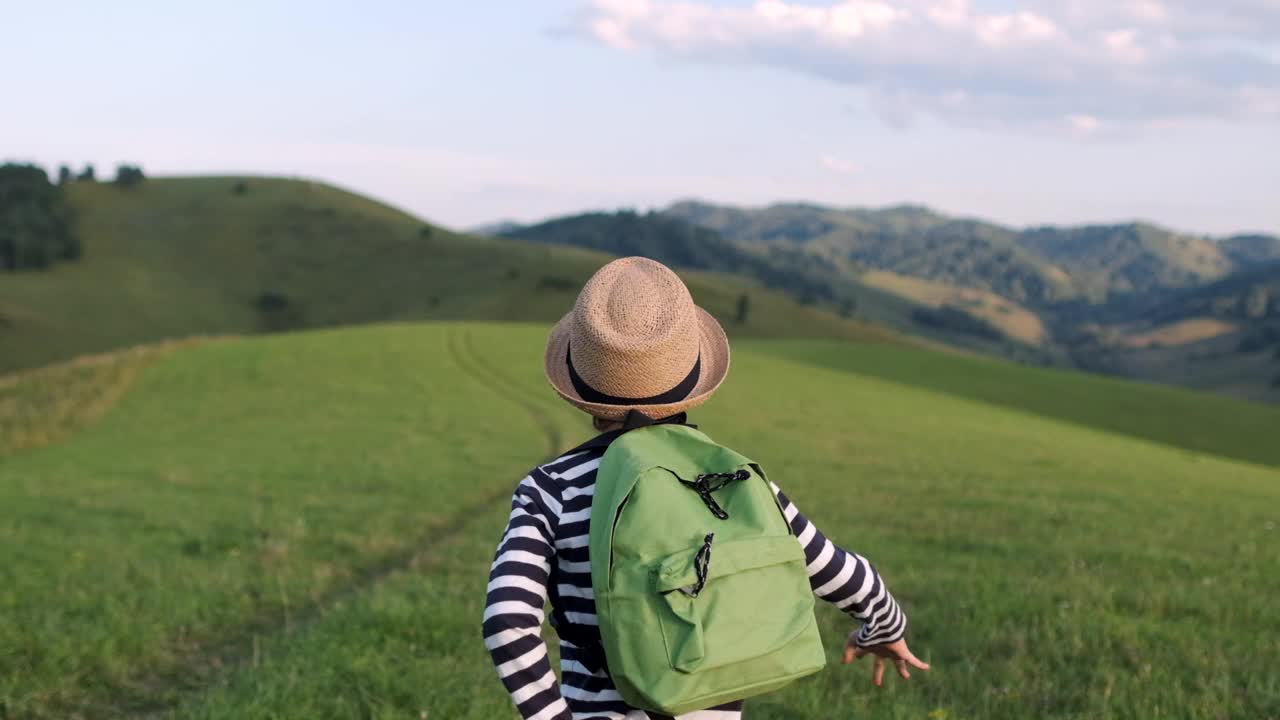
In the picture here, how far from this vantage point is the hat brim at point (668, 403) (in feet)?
9.55

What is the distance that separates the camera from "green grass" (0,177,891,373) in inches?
4235

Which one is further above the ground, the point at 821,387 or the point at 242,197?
the point at 242,197

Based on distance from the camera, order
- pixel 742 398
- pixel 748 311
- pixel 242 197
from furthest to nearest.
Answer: pixel 242 197 < pixel 748 311 < pixel 742 398

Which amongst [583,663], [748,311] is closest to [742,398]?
[583,663]

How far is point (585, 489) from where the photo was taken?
287 centimetres

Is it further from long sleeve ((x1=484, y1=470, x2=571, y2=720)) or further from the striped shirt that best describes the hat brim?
long sleeve ((x1=484, y1=470, x2=571, y2=720))

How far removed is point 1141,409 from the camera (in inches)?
1875

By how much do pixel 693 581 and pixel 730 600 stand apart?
0.15 m

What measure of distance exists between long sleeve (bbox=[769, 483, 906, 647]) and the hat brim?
0.40m

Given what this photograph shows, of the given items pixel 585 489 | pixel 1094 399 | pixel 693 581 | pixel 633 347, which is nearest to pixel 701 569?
pixel 693 581

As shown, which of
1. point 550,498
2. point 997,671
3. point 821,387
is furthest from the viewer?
point 821,387

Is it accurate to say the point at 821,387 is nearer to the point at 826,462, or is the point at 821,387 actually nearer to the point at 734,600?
the point at 826,462

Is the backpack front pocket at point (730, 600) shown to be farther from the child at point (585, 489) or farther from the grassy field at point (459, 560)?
the grassy field at point (459, 560)

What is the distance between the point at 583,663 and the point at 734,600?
0.65m
